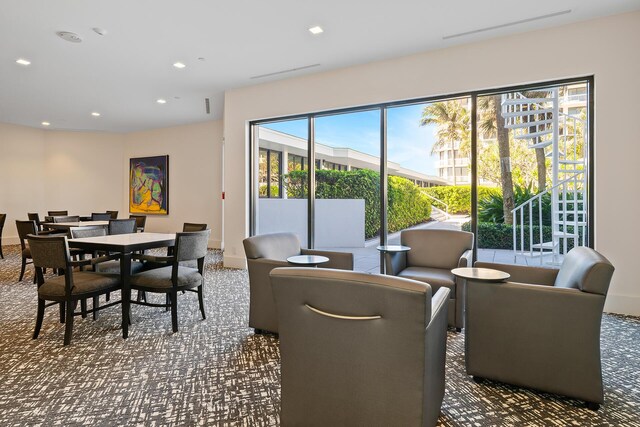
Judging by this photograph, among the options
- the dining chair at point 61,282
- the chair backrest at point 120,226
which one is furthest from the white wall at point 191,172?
the dining chair at point 61,282

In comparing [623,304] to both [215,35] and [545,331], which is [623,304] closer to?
[545,331]

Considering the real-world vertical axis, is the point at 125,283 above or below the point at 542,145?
below

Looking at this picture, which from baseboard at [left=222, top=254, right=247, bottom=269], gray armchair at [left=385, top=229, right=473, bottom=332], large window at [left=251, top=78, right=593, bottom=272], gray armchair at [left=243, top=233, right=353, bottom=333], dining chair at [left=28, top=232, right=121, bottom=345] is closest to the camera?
dining chair at [left=28, top=232, right=121, bottom=345]

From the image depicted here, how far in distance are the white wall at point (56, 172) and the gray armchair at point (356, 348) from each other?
10.4 metres

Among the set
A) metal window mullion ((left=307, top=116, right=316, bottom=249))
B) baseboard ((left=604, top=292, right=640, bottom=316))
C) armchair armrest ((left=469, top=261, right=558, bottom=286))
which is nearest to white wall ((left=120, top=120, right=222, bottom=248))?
metal window mullion ((left=307, top=116, right=316, bottom=249))

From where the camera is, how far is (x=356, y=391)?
152 centimetres

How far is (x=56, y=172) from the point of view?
9711 millimetres

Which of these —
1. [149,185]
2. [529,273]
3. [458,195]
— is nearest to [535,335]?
[529,273]

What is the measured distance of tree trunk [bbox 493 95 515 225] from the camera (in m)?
4.58

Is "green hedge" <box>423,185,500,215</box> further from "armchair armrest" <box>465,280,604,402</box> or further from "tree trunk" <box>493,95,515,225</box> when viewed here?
"armchair armrest" <box>465,280,604,402</box>

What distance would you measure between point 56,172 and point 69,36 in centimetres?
711

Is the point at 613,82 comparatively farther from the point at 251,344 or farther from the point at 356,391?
the point at 251,344

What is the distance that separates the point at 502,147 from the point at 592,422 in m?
3.50

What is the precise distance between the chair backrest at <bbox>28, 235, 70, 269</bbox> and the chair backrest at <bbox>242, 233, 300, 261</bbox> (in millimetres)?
1458
